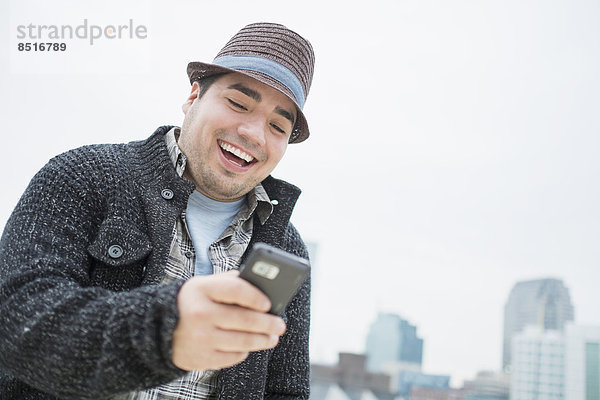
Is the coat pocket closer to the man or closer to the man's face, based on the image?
the man

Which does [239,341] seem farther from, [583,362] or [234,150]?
[583,362]

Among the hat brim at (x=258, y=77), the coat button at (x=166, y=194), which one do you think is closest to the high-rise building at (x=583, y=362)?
the hat brim at (x=258, y=77)

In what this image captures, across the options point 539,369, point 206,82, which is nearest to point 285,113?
point 206,82

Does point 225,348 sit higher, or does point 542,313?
point 542,313

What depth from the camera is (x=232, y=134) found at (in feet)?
5.38

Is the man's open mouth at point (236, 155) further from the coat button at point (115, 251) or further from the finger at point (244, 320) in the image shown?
the finger at point (244, 320)

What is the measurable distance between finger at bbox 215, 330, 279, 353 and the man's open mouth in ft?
2.76

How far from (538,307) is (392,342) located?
962 inches

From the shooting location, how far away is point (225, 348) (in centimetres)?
87

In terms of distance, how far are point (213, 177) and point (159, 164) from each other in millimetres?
166

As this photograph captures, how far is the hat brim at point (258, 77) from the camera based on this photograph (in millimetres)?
1596

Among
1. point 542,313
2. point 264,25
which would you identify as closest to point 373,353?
point 542,313

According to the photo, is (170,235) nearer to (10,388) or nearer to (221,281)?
(10,388)

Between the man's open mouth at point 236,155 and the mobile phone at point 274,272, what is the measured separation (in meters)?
0.81
